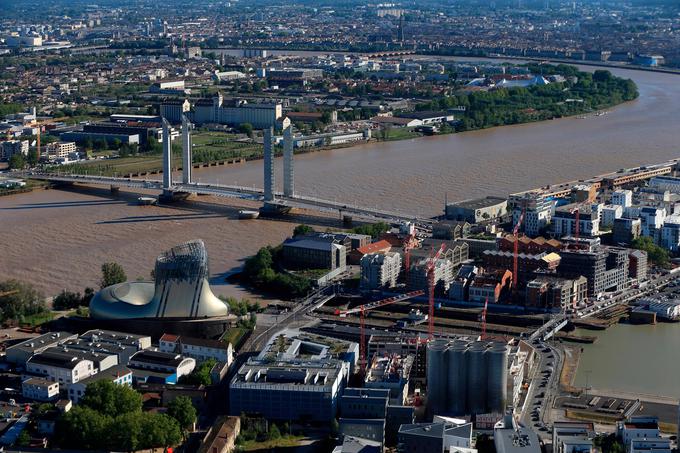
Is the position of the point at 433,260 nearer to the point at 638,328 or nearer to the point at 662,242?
the point at 638,328

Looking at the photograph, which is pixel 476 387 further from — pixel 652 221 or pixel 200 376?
pixel 652 221

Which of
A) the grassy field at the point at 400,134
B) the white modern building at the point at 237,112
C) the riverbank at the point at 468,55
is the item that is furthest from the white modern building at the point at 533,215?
the riverbank at the point at 468,55

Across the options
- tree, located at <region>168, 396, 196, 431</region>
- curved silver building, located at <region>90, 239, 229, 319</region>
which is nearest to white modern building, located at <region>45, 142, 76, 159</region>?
curved silver building, located at <region>90, 239, 229, 319</region>

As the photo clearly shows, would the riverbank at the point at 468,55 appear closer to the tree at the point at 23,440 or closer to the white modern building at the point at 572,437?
the white modern building at the point at 572,437

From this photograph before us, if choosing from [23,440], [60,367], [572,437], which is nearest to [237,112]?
[60,367]

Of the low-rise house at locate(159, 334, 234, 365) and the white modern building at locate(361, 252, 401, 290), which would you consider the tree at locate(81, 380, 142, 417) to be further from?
the white modern building at locate(361, 252, 401, 290)

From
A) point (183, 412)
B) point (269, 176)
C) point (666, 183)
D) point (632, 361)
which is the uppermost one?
point (269, 176)

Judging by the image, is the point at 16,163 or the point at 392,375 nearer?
the point at 392,375
